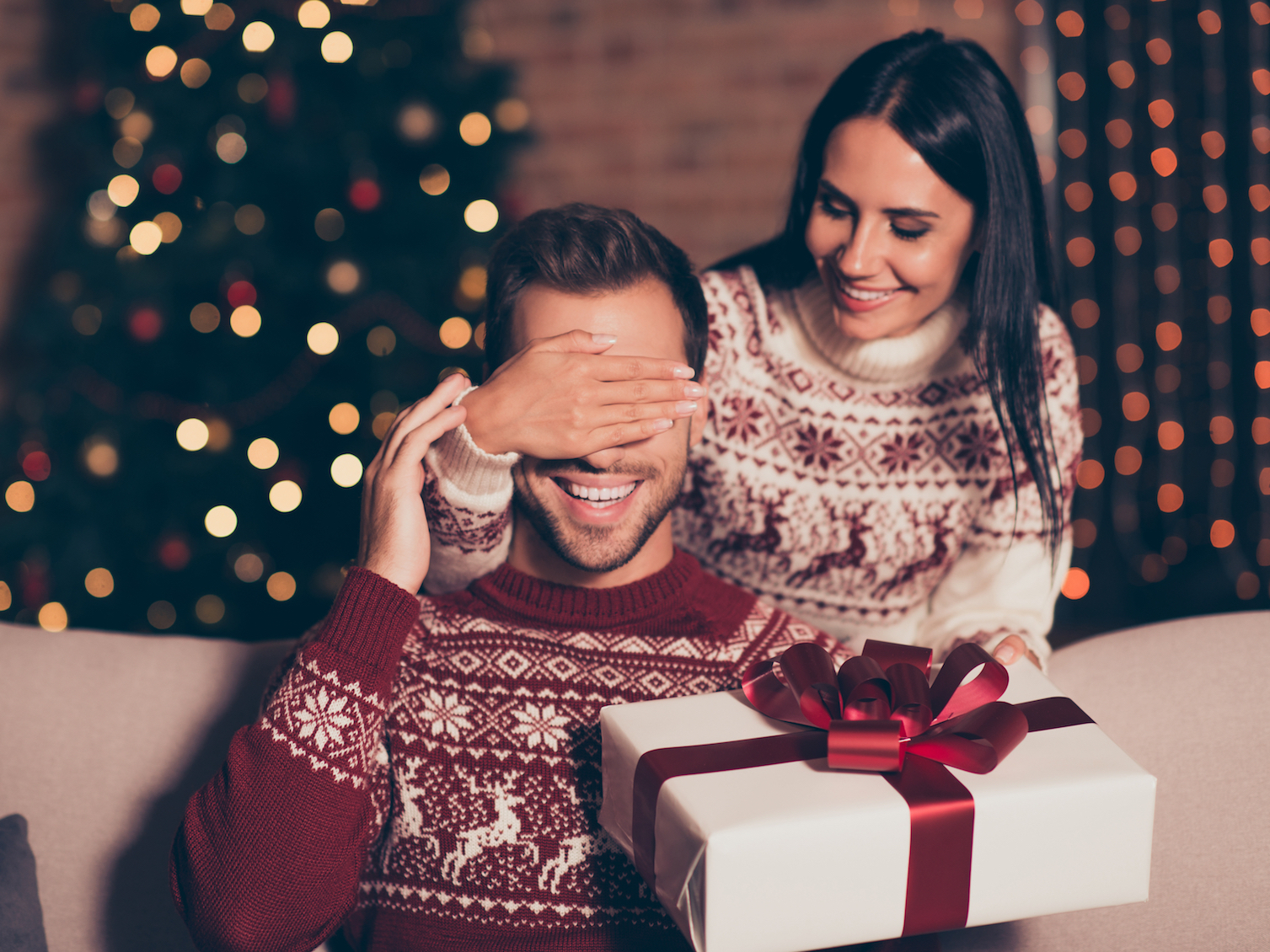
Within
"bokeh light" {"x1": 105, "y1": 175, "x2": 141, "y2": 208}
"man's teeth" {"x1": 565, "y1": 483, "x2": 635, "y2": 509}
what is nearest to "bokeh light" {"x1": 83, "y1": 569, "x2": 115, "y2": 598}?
"bokeh light" {"x1": 105, "y1": 175, "x2": 141, "y2": 208}

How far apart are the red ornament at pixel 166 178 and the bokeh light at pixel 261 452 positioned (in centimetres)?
67

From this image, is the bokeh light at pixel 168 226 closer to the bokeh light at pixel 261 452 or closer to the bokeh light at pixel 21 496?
the bokeh light at pixel 261 452

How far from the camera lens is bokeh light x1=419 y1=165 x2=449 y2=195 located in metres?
2.73

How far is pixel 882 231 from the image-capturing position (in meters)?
1.50

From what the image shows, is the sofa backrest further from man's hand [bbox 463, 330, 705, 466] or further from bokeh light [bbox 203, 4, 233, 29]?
bokeh light [bbox 203, 4, 233, 29]

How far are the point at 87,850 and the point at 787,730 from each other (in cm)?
98

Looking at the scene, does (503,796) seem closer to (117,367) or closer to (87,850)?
(87,850)

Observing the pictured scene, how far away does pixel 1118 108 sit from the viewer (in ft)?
11.5

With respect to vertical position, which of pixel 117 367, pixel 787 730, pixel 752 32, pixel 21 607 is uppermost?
pixel 752 32

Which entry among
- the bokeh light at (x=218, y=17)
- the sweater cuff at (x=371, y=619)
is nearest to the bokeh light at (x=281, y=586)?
the bokeh light at (x=218, y=17)

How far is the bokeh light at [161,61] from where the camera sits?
262 cm

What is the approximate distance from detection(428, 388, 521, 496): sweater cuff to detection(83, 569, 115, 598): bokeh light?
195 cm

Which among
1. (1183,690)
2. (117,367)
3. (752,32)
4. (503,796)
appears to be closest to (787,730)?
(503,796)

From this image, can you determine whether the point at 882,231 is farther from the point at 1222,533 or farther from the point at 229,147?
the point at 1222,533
